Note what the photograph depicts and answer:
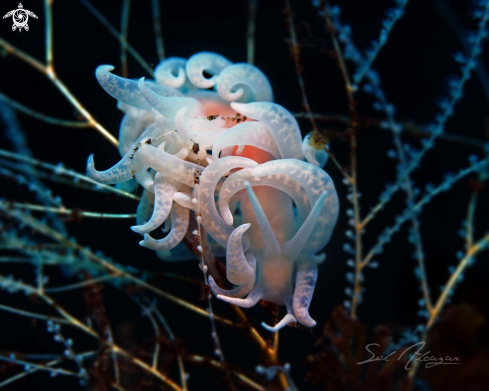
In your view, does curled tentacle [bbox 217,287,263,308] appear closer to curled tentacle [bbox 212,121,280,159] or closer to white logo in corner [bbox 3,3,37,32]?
curled tentacle [bbox 212,121,280,159]

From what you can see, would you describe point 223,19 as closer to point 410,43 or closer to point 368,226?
point 410,43

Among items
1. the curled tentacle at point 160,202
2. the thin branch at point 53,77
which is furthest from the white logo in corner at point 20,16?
the curled tentacle at point 160,202

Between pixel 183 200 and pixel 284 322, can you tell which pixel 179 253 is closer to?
pixel 183 200

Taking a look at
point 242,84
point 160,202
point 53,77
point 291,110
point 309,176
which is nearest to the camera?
point 309,176

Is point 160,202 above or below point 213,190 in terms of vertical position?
below

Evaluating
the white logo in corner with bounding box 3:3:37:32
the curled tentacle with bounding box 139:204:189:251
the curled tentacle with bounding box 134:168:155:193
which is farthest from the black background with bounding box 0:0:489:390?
the curled tentacle with bounding box 139:204:189:251

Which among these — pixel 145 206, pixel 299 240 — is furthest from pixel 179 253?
pixel 299 240
